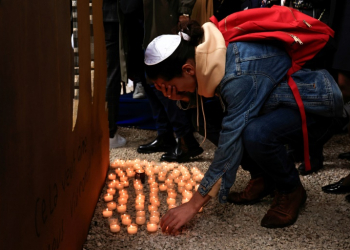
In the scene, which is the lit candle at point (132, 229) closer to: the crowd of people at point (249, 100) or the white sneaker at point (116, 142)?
the crowd of people at point (249, 100)

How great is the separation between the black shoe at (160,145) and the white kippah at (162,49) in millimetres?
1389

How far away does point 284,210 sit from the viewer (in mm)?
1822

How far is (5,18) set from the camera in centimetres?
73

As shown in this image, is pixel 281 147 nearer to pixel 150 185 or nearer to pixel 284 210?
pixel 284 210

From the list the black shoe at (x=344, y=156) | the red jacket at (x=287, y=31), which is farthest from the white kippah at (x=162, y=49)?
the black shoe at (x=344, y=156)

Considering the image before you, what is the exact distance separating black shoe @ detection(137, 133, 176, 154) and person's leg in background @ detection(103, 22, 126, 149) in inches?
11.3

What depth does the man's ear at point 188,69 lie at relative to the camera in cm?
165

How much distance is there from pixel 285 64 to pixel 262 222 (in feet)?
2.40

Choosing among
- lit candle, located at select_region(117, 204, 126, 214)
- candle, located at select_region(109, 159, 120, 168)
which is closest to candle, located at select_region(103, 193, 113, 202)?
lit candle, located at select_region(117, 204, 126, 214)

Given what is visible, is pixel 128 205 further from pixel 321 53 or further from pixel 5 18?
pixel 5 18

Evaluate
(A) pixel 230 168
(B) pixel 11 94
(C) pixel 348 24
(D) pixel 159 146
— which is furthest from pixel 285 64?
(D) pixel 159 146

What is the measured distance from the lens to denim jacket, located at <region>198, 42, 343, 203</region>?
1.62 metres

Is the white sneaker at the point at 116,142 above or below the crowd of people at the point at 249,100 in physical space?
below

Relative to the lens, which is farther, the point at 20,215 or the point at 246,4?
the point at 246,4
